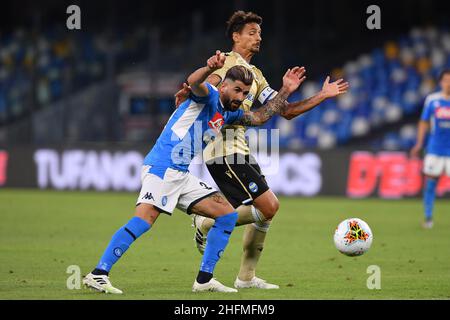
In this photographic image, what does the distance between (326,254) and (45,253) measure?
3.25m

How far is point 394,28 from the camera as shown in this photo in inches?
1017

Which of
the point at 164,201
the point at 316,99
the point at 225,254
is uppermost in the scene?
the point at 316,99

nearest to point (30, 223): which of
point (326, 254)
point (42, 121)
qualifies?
point (326, 254)

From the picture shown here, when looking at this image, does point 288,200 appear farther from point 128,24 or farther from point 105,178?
point 128,24

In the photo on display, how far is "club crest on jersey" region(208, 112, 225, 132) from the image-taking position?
7.89m

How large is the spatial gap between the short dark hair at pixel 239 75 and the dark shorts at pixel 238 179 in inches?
36.9

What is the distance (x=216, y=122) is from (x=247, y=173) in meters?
0.78

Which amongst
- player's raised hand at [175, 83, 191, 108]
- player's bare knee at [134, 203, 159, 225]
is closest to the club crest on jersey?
player's raised hand at [175, 83, 191, 108]

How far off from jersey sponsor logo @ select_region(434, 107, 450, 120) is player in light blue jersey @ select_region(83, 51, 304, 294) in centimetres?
742

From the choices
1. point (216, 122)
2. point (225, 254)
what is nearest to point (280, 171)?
point (225, 254)

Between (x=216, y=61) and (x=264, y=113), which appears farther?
(x=264, y=113)

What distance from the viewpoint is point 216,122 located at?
26.0 feet

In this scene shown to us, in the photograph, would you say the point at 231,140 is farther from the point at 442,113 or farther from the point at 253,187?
the point at 442,113

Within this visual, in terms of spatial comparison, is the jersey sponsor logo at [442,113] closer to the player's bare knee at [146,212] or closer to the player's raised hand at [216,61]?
the player's bare knee at [146,212]
